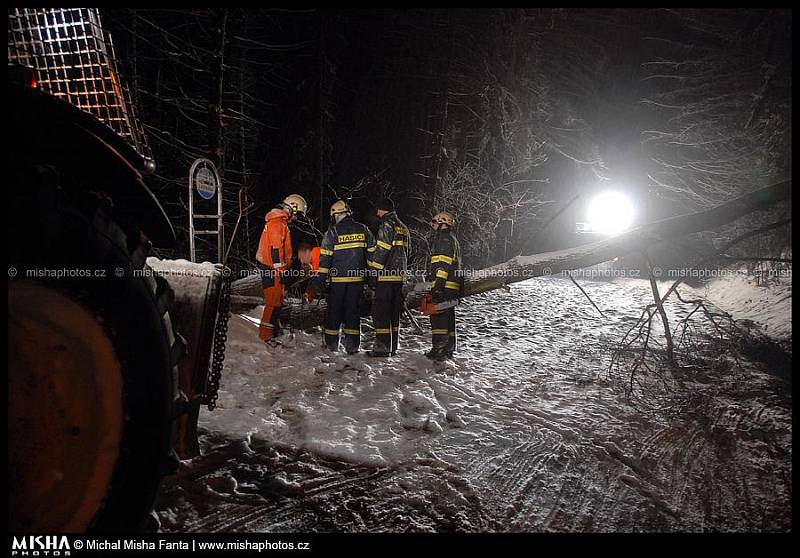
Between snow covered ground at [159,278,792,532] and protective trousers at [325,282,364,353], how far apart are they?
14.3 inches

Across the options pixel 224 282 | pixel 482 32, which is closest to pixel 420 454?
pixel 224 282

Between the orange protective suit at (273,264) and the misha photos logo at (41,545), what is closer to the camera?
the misha photos logo at (41,545)

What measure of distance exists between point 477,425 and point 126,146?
3.80 m

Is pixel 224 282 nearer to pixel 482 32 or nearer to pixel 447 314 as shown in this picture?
pixel 447 314

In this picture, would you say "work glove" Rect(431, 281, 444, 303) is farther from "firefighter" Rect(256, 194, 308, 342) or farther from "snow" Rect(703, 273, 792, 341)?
"snow" Rect(703, 273, 792, 341)

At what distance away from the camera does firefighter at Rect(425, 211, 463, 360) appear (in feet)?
22.2

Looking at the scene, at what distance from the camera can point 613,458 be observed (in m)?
3.83

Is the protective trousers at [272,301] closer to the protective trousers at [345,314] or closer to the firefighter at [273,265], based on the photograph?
the firefighter at [273,265]

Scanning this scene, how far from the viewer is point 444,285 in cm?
680

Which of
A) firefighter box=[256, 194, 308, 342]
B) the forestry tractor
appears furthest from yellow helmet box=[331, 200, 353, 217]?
the forestry tractor

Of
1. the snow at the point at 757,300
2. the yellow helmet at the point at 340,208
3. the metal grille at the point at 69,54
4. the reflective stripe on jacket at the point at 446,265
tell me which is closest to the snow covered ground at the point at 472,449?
the reflective stripe on jacket at the point at 446,265

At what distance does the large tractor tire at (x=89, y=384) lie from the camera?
1633mm

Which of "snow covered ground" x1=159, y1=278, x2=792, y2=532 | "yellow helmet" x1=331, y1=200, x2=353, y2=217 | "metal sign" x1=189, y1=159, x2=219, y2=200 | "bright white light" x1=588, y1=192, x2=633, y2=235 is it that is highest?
"bright white light" x1=588, y1=192, x2=633, y2=235

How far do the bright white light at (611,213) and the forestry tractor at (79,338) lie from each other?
1754 centimetres
